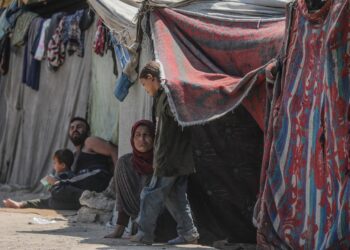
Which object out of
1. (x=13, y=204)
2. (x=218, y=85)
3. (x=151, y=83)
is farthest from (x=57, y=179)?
(x=218, y=85)

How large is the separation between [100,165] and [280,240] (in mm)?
4660

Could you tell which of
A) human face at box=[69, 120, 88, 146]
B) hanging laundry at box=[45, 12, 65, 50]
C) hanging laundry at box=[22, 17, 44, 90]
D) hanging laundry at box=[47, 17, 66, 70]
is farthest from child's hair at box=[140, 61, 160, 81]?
hanging laundry at box=[22, 17, 44, 90]

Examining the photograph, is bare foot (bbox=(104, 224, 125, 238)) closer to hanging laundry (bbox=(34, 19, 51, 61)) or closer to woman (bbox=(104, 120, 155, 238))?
woman (bbox=(104, 120, 155, 238))

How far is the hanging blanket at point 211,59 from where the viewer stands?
22.5ft

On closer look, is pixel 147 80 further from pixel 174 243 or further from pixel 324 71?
pixel 324 71

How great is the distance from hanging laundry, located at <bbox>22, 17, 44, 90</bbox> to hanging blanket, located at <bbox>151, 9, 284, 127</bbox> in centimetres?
519

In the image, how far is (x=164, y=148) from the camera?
23.9 ft

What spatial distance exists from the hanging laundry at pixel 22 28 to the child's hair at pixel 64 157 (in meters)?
2.99

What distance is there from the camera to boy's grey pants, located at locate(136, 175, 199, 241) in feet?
24.3

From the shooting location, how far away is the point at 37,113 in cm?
1320

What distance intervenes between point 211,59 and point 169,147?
0.80m

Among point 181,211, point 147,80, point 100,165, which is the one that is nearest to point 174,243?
point 181,211

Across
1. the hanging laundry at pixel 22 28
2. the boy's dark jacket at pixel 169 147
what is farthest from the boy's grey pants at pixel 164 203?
the hanging laundry at pixel 22 28

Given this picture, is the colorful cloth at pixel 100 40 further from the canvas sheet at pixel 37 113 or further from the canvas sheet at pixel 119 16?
the canvas sheet at pixel 119 16
